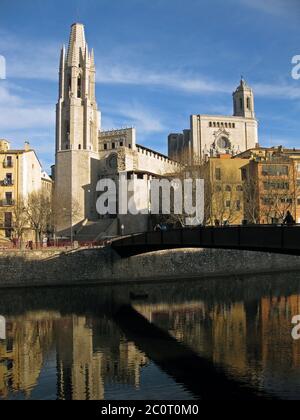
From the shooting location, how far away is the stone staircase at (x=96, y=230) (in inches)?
3201

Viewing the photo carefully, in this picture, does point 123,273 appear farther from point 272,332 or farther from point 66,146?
point 66,146

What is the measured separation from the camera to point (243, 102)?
157375 millimetres

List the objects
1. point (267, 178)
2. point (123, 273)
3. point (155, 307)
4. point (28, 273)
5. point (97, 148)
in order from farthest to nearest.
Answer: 1. point (97, 148)
2. point (267, 178)
3. point (123, 273)
4. point (28, 273)
5. point (155, 307)

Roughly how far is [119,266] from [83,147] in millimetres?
46473

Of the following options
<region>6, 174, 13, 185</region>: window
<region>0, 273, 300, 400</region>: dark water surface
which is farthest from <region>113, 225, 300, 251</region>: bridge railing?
<region>6, 174, 13, 185</region>: window

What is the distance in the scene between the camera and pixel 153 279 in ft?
186

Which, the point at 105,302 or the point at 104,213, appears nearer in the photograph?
the point at 105,302

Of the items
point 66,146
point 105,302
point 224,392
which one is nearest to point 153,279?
point 105,302

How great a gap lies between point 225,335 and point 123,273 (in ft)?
90.0

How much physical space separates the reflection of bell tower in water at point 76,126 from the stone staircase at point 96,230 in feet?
12.6

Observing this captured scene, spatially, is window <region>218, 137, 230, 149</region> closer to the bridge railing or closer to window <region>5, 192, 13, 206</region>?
window <region>5, 192, 13, 206</region>

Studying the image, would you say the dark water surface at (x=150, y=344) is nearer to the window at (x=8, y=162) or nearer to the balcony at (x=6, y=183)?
the balcony at (x=6, y=183)

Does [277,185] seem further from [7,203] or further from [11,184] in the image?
[7,203]

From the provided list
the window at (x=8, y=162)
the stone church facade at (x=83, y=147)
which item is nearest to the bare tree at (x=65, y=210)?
the stone church facade at (x=83, y=147)
